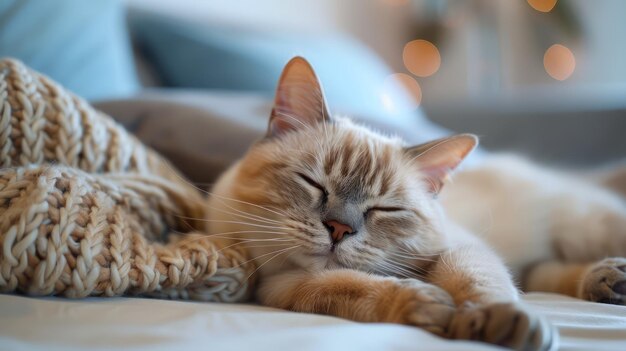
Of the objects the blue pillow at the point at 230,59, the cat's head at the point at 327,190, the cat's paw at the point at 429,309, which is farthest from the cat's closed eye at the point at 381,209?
the blue pillow at the point at 230,59

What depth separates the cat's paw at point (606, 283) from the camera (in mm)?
1390

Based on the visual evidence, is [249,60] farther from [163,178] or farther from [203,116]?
[163,178]

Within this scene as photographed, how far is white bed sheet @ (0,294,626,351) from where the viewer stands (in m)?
0.86

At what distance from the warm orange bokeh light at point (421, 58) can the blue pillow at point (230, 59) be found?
8.99ft

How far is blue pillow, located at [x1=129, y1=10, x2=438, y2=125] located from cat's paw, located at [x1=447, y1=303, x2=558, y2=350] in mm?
1740

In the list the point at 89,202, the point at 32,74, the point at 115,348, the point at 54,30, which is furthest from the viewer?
the point at 54,30

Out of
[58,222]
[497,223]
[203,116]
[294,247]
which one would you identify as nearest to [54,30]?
[203,116]

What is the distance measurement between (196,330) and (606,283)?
1.07m

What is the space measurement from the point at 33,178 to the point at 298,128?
676mm

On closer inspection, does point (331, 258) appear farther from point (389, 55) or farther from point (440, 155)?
point (389, 55)

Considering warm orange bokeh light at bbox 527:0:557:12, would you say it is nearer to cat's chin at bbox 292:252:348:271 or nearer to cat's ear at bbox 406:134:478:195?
cat's ear at bbox 406:134:478:195

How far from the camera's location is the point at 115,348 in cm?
84

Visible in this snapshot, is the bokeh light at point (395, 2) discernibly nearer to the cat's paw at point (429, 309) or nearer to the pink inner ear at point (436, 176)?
the pink inner ear at point (436, 176)

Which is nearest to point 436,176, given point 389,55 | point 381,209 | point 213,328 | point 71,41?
point 381,209
